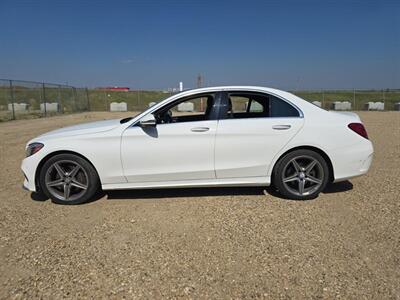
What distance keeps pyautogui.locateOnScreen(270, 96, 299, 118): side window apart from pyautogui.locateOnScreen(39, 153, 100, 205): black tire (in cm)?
262

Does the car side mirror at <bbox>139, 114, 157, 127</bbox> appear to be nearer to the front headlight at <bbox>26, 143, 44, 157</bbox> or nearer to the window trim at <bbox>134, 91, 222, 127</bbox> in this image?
the window trim at <bbox>134, 91, 222, 127</bbox>

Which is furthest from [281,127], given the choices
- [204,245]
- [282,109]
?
[204,245]

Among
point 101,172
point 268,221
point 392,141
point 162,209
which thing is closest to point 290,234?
point 268,221

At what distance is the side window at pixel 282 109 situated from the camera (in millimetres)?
4441

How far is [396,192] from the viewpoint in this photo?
4.75m

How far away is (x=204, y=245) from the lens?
10.6 ft

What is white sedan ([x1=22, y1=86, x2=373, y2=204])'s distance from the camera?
4266mm

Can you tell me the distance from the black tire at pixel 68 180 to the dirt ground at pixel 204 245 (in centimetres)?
15

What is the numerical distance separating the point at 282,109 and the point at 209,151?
46.9 inches

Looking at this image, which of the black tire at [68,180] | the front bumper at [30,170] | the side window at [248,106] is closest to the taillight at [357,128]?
the side window at [248,106]

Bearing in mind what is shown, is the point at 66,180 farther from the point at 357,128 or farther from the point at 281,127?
the point at 357,128

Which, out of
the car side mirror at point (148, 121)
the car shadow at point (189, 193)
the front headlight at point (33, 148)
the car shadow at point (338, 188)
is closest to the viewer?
the car side mirror at point (148, 121)

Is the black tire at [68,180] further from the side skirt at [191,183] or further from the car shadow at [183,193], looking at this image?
the car shadow at [183,193]

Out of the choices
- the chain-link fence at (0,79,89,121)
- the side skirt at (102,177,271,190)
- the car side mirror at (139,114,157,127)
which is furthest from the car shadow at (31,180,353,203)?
the chain-link fence at (0,79,89,121)
